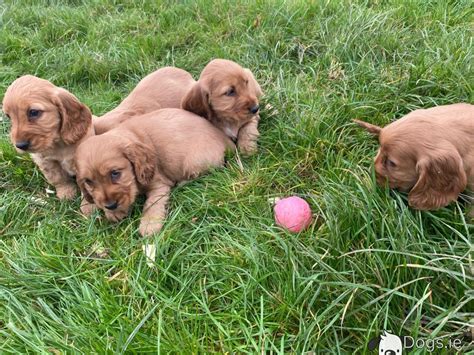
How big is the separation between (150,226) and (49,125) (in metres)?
1.14

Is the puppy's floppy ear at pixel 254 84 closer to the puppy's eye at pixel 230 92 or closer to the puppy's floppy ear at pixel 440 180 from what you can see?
the puppy's eye at pixel 230 92

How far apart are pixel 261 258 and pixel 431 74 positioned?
2.20m

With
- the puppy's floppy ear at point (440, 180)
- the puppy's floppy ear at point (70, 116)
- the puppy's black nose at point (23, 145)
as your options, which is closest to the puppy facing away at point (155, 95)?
the puppy's floppy ear at point (70, 116)

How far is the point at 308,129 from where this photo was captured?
143 inches

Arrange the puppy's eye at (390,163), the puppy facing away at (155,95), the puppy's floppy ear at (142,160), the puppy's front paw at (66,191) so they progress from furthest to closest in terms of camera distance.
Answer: the puppy facing away at (155,95), the puppy's front paw at (66,191), the puppy's floppy ear at (142,160), the puppy's eye at (390,163)

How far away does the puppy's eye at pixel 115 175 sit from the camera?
330 cm

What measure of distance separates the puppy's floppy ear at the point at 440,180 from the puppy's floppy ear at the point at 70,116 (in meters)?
2.50

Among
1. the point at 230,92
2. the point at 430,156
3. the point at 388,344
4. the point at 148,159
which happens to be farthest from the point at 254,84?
the point at 388,344

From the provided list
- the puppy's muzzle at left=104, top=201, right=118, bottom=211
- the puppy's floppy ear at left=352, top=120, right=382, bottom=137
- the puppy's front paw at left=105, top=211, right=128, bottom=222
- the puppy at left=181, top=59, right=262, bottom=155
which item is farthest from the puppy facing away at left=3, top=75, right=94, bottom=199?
the puppy's floppy ear at left=352, top=120, right=382, bottom=137

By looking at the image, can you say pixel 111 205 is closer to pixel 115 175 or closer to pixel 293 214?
pixel 115 175

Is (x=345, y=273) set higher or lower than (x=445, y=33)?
lower

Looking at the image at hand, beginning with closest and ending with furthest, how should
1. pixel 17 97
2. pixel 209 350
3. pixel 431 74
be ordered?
pixel 209 350 < pixel 17 97 < pixel 431 74

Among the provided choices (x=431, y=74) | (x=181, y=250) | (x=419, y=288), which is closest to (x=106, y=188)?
(x=181, y=250)

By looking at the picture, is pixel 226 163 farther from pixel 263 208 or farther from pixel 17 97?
pixel 17 97
